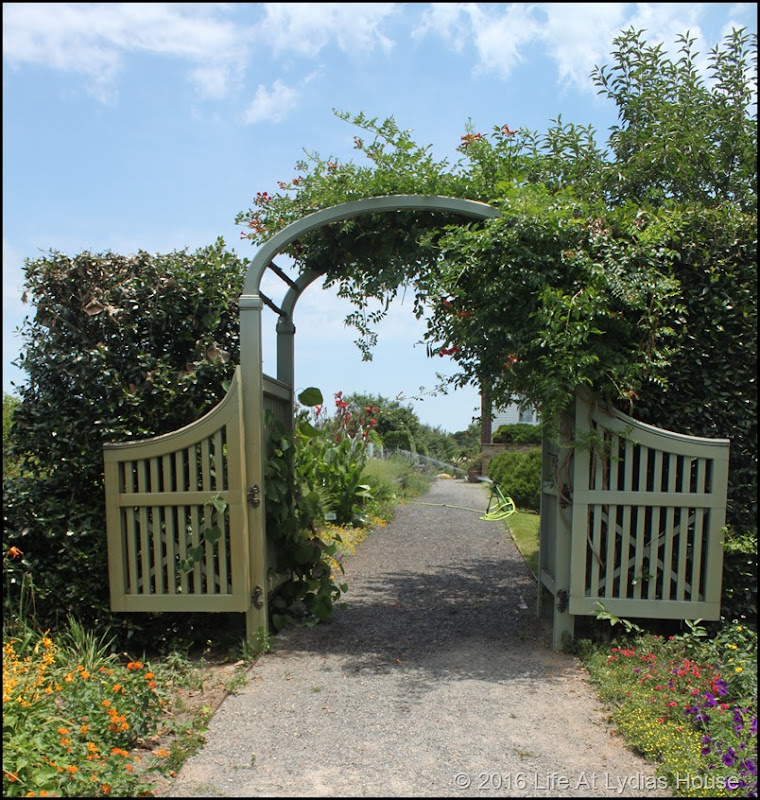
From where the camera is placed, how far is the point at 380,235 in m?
4.98

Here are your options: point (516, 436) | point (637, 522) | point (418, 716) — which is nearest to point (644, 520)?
point (637, 522)

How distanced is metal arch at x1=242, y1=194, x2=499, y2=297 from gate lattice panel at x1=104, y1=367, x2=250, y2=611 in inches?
30.8

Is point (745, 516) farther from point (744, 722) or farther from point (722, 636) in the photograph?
point (744, 722)

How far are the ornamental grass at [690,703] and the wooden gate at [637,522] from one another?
232 millimetres

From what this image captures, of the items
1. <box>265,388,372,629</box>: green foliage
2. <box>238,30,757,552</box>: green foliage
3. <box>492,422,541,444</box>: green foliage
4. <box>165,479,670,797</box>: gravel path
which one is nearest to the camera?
<box>165,479,670,797</box>: gravel path

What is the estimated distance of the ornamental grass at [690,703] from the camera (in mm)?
2732

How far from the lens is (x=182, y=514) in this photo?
4297 mm

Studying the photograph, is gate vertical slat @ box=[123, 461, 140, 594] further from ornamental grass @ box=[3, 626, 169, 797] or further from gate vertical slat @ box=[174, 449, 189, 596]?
ornamental grass @ box=[3, 626, 169, 797]

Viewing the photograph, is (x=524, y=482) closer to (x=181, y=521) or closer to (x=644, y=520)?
(x=644, y=520)

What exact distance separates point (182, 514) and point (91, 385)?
3.22 feet

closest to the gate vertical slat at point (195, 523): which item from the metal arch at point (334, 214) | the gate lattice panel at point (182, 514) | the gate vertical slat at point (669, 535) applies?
the gate lattice panel at point (182, 514)

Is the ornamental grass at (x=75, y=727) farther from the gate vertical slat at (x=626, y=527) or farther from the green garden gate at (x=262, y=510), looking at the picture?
the gate vertical slat at (x=626, y=527)

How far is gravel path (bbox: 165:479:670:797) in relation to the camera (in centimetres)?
279

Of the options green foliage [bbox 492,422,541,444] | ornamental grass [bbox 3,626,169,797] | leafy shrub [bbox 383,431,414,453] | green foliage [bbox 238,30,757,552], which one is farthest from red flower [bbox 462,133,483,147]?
leafy shrub [bbox 383,431,414,453]
